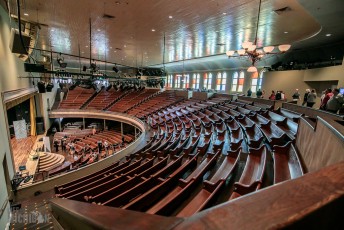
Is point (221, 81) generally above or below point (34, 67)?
above

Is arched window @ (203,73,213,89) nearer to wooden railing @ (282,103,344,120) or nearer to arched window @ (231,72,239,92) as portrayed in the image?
arched window @ (231,72,239,92)

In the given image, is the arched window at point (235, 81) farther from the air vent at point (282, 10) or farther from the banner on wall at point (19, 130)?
the banner on wall at point (19, 130)

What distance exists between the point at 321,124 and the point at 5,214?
255 inches

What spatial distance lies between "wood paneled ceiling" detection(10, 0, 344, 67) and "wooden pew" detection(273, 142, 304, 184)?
3.45 metres

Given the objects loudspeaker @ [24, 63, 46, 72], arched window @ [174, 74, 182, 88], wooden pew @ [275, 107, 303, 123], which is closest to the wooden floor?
loudspeaker @ [24, 63, 46, 72]

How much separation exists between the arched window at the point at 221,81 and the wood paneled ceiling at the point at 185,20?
27.7ft

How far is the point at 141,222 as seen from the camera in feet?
1.79

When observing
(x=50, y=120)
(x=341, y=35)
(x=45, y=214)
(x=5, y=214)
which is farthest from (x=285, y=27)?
(x=50, y=120)

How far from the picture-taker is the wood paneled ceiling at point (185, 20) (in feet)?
16.4

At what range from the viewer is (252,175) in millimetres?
2682

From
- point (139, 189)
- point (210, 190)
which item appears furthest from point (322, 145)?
point (139, 189)

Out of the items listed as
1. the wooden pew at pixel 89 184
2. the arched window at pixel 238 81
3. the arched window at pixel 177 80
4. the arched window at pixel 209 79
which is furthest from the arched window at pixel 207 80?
the wooden pew at pixel 89 184

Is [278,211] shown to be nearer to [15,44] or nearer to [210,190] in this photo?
[210,190]

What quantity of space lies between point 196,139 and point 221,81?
1382 centimetres
